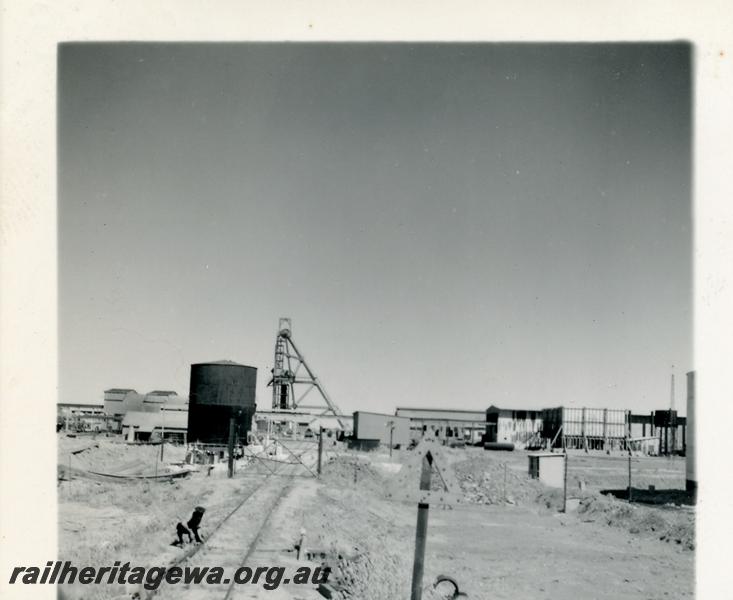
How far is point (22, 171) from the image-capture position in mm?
5930

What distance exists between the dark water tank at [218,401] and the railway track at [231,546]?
1399 centimetres

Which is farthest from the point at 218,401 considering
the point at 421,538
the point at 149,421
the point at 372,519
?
the point at 421,538

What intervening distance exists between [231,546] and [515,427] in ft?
174

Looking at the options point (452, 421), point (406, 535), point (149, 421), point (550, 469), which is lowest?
point (452, 421)

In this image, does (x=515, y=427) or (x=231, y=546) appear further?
(x=515, y=427)

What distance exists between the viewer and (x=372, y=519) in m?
17.0

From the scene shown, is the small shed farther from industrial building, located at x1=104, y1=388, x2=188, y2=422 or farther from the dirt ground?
industrial building, located at x1=104, y1=388, x2=188, y2=422

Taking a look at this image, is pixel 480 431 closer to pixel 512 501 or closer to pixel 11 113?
pixel 512 501

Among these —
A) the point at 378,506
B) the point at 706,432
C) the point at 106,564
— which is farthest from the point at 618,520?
the point at 106,564

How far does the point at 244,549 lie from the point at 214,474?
13453 mm

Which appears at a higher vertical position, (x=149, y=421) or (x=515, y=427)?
(x=149, y=421)

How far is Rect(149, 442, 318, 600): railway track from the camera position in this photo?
24.9 feet

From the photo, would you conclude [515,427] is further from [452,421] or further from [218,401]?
[218,401]

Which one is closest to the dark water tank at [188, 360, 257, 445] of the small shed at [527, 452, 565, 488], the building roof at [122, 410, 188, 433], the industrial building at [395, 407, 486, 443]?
the building roof at [122, 410, 188, 433]
